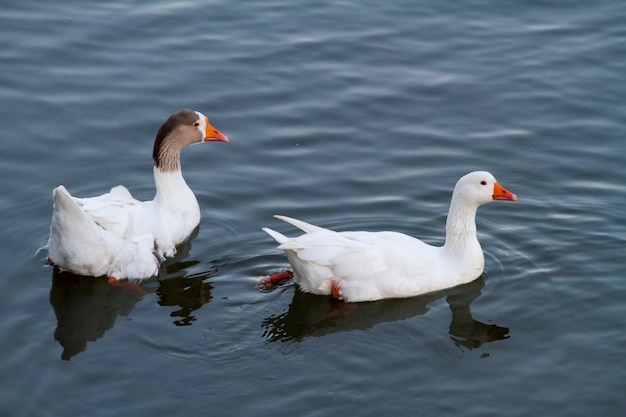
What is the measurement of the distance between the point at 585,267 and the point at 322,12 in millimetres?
8611

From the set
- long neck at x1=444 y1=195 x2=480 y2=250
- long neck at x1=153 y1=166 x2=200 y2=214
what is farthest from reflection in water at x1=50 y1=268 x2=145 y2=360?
long neck at x1=444 y1=195 x2=480 y2=250

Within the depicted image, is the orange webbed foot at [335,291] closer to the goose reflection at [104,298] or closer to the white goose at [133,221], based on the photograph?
the goose reflection at [104,298]

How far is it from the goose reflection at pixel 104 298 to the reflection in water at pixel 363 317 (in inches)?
34.9

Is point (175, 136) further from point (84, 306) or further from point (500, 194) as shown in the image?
point (500, 194)

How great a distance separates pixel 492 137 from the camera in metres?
14.3

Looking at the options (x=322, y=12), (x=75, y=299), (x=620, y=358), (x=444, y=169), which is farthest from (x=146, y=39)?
(x=620, y=358)

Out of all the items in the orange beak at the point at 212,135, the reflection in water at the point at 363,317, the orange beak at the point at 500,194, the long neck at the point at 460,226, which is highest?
the orange beak at the point at 212,135

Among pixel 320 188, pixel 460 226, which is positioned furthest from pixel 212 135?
pixel 460 226

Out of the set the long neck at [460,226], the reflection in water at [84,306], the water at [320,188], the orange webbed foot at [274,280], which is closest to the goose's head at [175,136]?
the water at [320,188]

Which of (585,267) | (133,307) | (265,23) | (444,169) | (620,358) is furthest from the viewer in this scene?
(265,23)

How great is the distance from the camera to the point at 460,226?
10930 mm

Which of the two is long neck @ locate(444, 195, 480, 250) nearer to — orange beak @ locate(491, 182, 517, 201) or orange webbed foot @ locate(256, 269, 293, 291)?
orange beak @ locate(491, 182, 517, 201)

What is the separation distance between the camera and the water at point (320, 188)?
29.8 ft

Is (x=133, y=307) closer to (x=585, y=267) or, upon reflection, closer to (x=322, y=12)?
(x=585, y=267)
